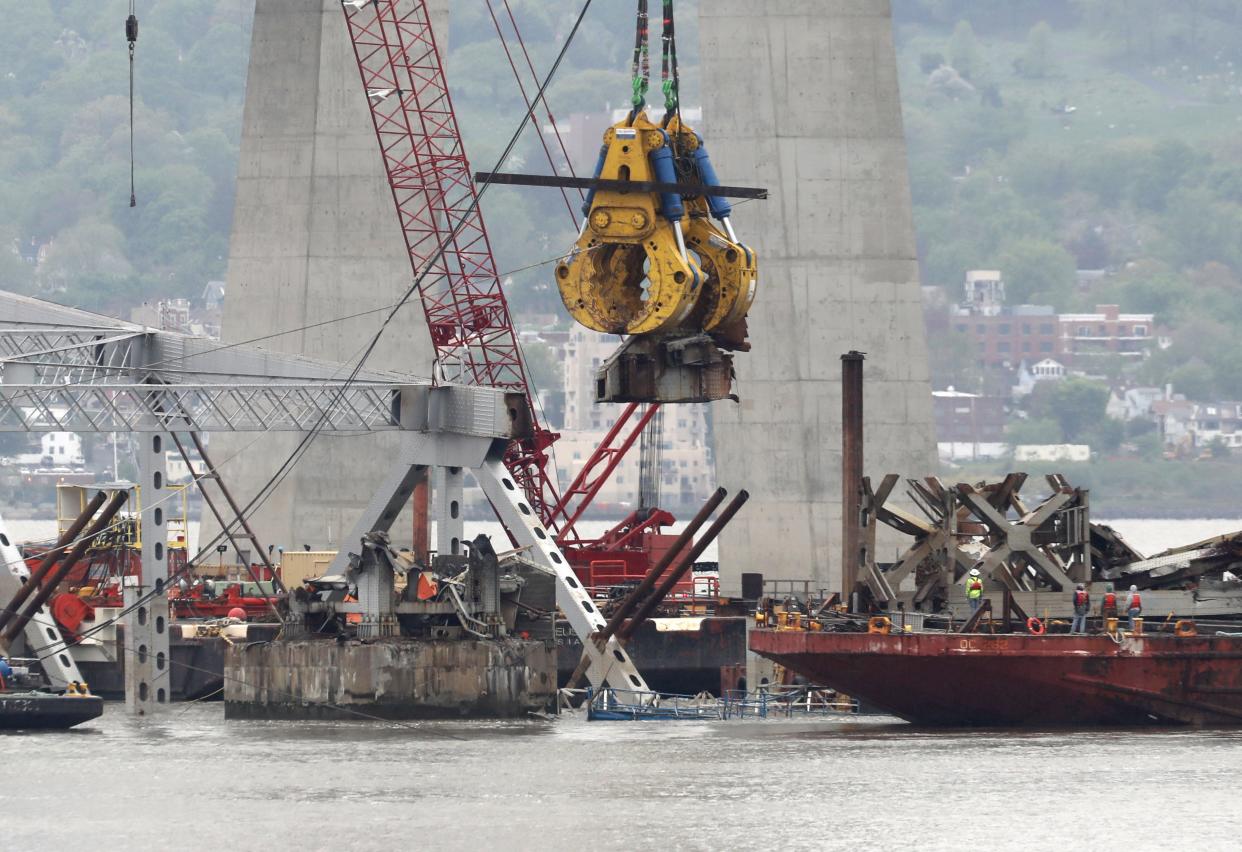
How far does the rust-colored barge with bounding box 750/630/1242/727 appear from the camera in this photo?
192 ft

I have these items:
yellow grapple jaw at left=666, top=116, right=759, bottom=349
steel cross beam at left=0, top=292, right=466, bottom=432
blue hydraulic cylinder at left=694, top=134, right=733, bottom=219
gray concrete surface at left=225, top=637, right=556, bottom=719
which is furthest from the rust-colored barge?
steel cross beam at left=0, top=292, right=466, bottom=432

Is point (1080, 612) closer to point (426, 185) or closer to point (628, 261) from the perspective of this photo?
point (628, 261)

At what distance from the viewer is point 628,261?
60.2 metres

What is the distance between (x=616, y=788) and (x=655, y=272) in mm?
11727

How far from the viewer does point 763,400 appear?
85.2m

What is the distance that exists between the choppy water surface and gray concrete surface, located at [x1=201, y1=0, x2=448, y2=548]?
27156 millimetres

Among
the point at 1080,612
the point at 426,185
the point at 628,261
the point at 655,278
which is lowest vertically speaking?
the point at 1080,612

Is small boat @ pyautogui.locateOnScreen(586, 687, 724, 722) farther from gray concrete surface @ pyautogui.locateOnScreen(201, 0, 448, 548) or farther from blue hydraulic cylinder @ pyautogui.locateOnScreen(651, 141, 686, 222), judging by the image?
gray concrete surface @ pyautogui.locateOnScreen(201, 0, 448, 548)

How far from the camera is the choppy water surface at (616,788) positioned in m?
47.9

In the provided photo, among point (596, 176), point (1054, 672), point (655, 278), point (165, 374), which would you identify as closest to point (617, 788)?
point (1054, 672)

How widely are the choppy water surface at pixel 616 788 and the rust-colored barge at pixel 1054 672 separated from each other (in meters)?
0.67

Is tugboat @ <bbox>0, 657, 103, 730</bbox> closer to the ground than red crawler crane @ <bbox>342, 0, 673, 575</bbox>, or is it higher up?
closer to the ground

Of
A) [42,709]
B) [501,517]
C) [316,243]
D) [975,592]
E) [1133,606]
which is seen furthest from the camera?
[316,243]

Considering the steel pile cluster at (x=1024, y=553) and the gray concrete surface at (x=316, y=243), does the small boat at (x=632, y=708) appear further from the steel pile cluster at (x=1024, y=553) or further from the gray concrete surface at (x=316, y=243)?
the gray concrete surface at (x=316, y=243)
